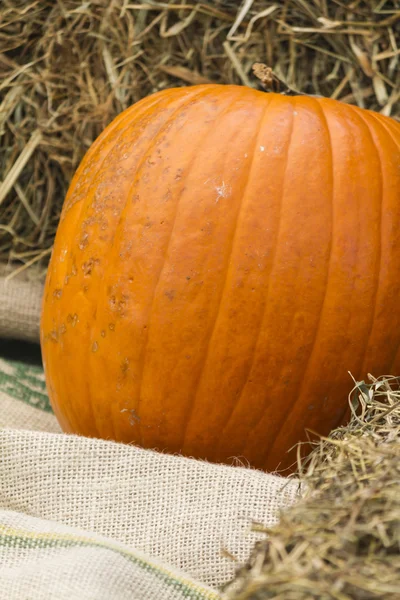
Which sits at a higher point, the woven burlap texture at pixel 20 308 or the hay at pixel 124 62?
the hay at pixel 124 62

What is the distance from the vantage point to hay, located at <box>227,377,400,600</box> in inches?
28.8

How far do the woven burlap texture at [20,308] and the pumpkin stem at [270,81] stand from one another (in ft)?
2.96

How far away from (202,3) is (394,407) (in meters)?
1.33

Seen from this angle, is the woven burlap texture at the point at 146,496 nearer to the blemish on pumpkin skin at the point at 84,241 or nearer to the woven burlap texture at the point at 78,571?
the woven burlap texture at the point at 78,571

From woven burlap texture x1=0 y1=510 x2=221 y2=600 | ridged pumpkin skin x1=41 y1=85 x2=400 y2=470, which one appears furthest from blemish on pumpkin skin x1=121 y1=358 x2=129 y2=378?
woven burlap texture x1=0 y1=510 x2=221 y2=600

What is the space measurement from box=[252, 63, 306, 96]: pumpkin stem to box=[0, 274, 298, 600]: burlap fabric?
795 mm

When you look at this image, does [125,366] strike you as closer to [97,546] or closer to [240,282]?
[240,282]

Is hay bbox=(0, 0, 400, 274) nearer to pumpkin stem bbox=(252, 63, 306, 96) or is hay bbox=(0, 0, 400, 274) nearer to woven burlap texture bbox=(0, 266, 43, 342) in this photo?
woven burlap texture bbox=(0, 266, 43, 342)

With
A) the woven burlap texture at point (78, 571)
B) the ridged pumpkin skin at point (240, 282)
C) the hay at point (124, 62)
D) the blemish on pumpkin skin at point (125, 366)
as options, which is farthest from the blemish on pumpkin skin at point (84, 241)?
the hay at point (124, 62)

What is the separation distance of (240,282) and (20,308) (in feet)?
3.17

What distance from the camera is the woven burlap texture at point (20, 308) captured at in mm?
2225

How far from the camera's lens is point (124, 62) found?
2162mm

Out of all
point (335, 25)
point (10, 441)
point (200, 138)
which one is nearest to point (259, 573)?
point (10, 441)

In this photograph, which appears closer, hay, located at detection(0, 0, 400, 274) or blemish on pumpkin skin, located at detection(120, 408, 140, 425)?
blemish on pumpkin skin, located at detection(120, 408, 140, 425)
